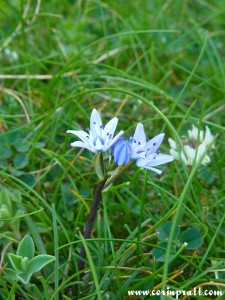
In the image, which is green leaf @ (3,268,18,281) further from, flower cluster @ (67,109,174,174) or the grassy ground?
flower cluster @ (67,109,174,174)

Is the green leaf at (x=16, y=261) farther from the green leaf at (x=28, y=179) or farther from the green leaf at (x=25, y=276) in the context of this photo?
the green leaf at (x=28, y=179)

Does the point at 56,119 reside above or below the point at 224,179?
above

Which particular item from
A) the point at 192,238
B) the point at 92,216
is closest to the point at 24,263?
the point at 92,216

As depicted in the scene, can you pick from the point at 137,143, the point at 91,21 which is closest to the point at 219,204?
the point at 137,143

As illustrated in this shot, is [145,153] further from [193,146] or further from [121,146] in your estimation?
[193,146]

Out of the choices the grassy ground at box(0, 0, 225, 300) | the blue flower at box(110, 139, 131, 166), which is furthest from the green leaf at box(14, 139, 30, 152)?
the blue flower at box(110, 139, 131, 166)

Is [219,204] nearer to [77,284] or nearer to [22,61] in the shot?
[77,284]

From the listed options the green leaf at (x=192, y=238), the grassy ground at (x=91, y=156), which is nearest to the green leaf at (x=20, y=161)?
the grassy ground at (x=91, y=156)
